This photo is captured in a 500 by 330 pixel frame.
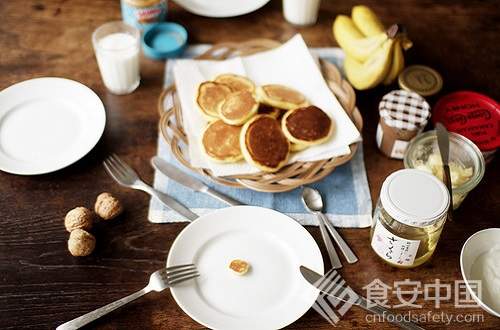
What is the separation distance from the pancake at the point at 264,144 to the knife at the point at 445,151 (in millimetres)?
284

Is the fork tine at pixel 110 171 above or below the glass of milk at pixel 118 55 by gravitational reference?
below

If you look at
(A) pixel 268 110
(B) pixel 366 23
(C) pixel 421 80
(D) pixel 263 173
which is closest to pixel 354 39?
(B) pixel 366 23

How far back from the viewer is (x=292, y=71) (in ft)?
4.22

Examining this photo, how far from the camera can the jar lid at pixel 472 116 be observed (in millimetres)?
1137

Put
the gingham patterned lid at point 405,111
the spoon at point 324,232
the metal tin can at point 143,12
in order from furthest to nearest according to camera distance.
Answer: the metal tin can at point 143,12
the gingham patterned lid at point 405,111
the spoon at point 324,232

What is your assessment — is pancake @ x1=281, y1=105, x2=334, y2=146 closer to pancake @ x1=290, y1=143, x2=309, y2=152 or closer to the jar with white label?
pancake @ x1=290, y1=143, x2=309, y2=152

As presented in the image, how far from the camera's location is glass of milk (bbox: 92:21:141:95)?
1227 millimetres

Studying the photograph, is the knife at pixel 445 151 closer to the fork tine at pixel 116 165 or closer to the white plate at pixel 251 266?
the white plate at pixel 251 266

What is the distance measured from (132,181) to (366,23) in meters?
0.64

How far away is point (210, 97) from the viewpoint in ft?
3.87

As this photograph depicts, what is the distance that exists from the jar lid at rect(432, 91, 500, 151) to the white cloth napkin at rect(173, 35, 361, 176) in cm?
20

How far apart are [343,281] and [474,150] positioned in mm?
348

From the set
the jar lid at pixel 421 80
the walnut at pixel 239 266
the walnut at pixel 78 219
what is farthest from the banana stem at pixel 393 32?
the walnut at pixel 78 219

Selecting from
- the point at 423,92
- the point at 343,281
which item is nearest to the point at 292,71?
the point at 423,92
